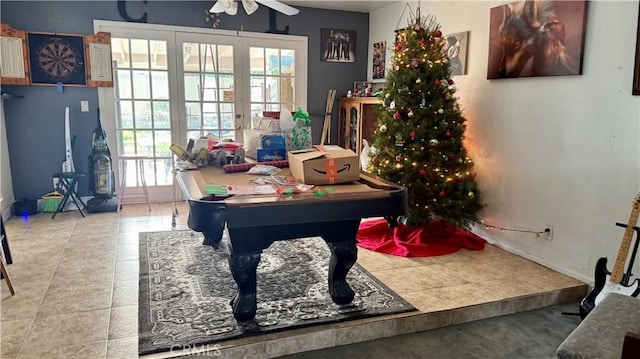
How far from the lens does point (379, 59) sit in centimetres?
578

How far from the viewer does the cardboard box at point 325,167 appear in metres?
2.43

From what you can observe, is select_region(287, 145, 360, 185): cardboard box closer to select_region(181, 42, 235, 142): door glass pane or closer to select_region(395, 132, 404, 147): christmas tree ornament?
select_region(395, 132, 404, 147): christmas tree ornament

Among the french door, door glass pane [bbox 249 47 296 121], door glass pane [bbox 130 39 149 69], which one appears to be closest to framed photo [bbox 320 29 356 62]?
the french door

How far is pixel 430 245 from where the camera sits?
12.6 feet

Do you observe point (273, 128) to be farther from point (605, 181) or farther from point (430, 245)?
point (605, 181)

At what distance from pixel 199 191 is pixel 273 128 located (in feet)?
3.76

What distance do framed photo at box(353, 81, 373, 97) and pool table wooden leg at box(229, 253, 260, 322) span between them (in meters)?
3.77

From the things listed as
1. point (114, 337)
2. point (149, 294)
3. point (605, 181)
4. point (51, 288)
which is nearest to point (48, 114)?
point (51, 288)

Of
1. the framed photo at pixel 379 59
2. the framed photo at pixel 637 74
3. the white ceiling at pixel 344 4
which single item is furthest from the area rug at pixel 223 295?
the white ceiling at pixel 344 4

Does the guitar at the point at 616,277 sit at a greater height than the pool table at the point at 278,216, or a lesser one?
lesser

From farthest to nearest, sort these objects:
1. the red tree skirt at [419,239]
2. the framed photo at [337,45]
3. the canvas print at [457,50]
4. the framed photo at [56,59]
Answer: the framed photo at [337,45] < the framed photo at [56,59] < the canvas print at [457,50] < the red tree skirt at [419,239]

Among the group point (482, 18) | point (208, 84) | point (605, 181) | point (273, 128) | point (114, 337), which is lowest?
point (114, 337)

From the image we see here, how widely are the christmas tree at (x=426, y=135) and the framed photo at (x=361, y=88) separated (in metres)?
1.78

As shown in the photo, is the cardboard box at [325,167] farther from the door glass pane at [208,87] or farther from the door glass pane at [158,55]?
the door glass pane at [158,55]
